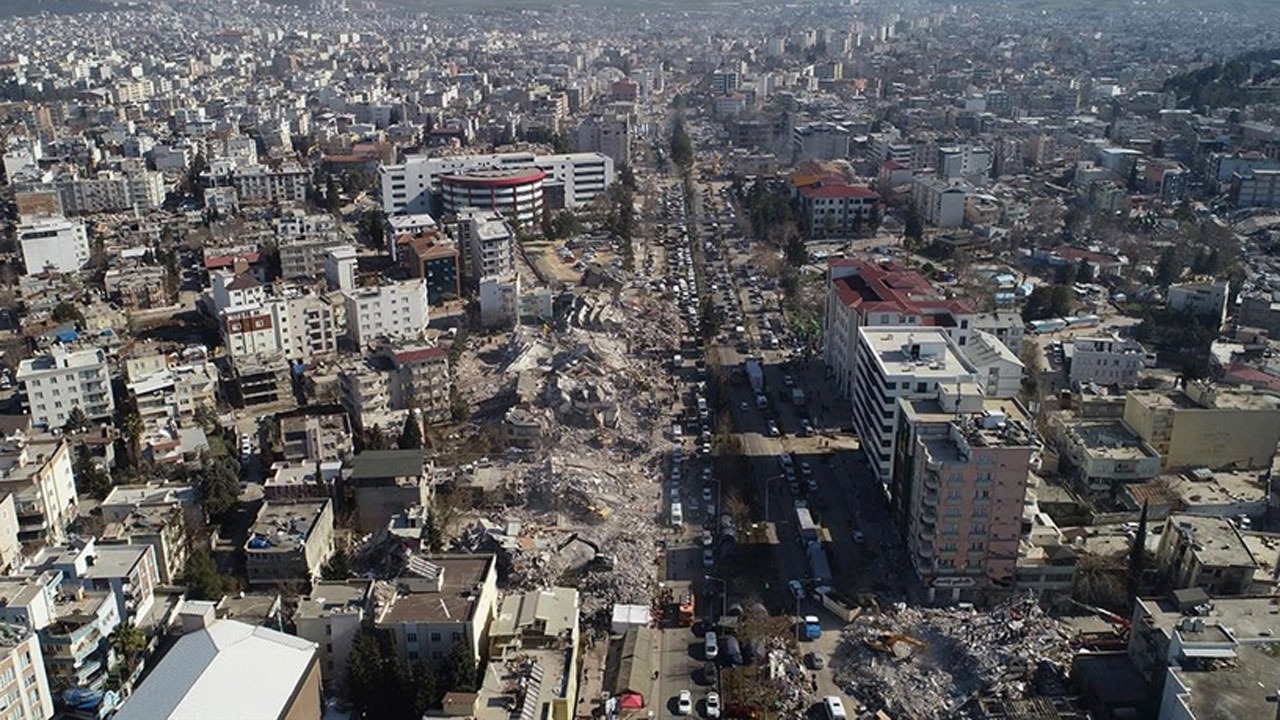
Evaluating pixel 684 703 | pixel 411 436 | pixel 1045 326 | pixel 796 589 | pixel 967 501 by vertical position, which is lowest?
pixel 684 703

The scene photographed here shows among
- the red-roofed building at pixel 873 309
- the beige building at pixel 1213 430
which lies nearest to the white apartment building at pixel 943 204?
the red-roofed building at pixel 873 309

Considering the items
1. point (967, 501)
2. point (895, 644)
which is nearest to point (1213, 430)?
point (967, 501)

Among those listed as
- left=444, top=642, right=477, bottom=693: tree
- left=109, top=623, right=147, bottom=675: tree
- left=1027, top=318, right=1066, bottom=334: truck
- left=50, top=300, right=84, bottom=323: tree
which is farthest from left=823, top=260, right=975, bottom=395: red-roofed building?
left=50, top=300, right=84, bottom=323: tree

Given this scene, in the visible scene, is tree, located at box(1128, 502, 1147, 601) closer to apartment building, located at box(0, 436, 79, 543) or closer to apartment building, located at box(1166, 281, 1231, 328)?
apartment building, located at box(1166, 281, 1231, 328)

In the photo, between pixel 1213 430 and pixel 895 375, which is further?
pixel 1213 430

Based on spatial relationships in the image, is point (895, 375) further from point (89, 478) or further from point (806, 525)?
point (89, 478)

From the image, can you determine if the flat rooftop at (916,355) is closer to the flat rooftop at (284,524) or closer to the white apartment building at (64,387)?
the flat rooftop at (284,524)

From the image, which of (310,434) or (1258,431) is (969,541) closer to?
(1258,431)
